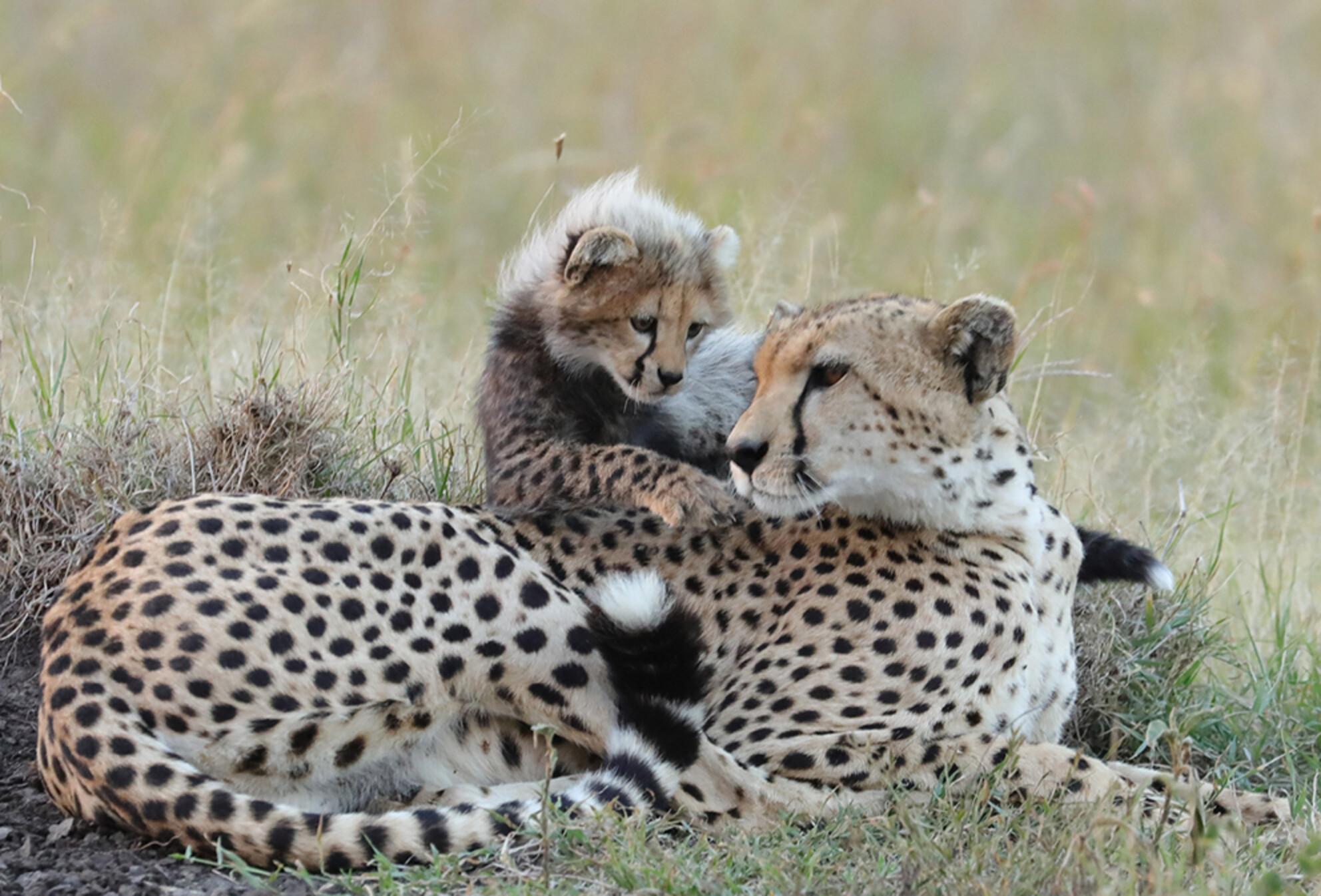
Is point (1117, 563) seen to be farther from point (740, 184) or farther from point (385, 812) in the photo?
point (740, 184)

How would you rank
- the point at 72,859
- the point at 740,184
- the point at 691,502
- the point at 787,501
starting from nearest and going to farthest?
1. the point at 72,859
2. the point at 787,501
3. the point at 691,502
4. the point at 740,184

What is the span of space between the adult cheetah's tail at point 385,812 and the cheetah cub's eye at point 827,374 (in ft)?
1.57

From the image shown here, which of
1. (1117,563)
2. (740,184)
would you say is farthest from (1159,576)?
(740,184)

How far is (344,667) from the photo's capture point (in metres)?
2.89

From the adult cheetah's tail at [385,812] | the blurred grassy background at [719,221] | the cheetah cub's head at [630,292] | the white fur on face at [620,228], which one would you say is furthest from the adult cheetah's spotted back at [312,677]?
the white fur on face at [620,228]

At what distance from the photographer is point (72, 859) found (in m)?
2.65

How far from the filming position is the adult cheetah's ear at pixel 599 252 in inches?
145

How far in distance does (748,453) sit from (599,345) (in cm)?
77

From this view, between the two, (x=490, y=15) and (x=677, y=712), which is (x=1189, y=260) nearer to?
(x=490, y=15)

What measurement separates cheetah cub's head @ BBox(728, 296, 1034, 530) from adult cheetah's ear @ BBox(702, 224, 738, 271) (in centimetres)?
84

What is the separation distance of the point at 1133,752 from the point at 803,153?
187 inches

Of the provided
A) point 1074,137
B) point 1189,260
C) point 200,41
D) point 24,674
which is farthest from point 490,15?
point 24,674

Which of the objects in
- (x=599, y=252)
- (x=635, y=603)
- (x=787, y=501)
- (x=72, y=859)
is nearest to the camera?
(x=72, y=859)

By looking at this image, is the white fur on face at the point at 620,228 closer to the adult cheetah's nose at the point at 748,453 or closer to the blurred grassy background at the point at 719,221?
the blurred grassy background at the point at 719,221
